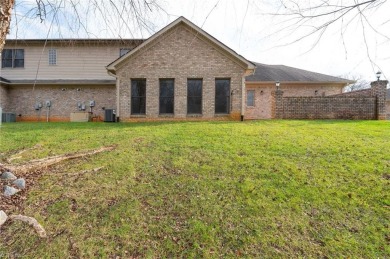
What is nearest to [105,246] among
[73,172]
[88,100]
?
[73,172]

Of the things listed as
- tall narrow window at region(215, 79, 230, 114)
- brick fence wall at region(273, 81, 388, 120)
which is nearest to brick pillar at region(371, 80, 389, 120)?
brick fence wall at region(273, 81, 388, 120)

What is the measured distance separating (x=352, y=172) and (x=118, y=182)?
4961mm

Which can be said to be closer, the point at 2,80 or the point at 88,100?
the point at 2,80

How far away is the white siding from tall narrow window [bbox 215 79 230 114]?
898 centimetres

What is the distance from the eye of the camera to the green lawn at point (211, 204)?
117 inches

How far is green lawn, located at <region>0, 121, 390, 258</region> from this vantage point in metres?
2.96

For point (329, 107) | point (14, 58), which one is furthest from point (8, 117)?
point (329, 107)

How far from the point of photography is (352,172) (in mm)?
4906

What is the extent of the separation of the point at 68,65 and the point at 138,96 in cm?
826

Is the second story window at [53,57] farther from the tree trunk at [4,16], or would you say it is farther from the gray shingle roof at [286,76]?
the tree trunk at [4,16]

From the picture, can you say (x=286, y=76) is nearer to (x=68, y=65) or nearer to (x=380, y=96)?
(x=380, y=96)

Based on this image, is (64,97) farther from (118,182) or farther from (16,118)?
(118,182)

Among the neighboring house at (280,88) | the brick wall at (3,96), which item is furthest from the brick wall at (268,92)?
the brick wall at (3,96)

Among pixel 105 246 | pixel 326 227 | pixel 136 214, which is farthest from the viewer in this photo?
pixel 136 214
